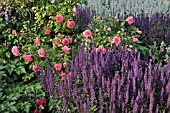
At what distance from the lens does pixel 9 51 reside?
3781 mm

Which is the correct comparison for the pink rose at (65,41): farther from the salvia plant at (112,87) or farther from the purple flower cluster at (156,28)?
the purple flower cluster at (156,28)

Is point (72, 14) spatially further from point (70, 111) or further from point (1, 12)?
point (70, 111)

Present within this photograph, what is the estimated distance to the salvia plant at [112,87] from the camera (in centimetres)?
202

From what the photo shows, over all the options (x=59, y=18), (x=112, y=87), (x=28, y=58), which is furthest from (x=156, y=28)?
(x=112, y=87)

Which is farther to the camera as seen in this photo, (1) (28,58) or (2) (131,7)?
(2) (131,7)

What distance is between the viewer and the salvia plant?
2.02 meters

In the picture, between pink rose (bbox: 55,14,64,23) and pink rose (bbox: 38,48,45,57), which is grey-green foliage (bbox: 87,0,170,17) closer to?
pink rose (bbox: 55,14,64,23)

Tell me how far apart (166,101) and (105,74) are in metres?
0.55

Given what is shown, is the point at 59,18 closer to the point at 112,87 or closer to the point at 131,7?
the point at 112,87

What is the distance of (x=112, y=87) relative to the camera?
2041 millimetres

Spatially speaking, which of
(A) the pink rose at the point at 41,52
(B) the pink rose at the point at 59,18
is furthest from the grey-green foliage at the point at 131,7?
(A) the pink rose at the point at 41,52

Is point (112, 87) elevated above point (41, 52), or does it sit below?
below

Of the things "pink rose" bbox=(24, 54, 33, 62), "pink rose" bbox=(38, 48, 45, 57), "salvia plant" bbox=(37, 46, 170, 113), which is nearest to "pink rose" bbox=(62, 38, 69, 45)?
"pink rose" bbox=(38, 48, 45, 57)

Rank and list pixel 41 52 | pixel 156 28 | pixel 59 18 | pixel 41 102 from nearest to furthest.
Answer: pixel 41 102 → pixel 41 52 → pixel 59 18 → pixel 156 28
